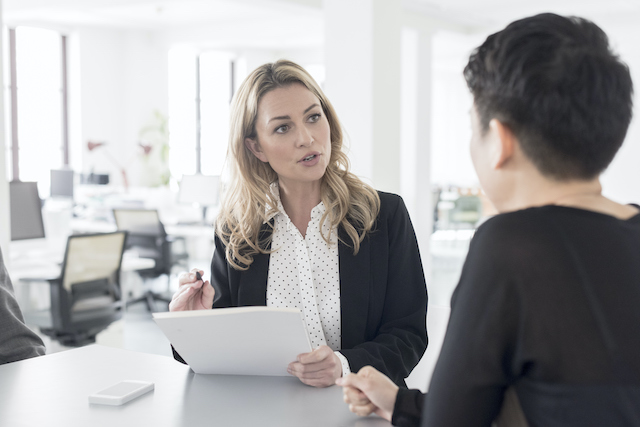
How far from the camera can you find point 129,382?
128cm

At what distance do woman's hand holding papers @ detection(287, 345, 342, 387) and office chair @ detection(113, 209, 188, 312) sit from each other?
4.82m

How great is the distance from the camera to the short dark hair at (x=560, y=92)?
30.7 inches

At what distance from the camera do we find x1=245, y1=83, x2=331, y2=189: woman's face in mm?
1755

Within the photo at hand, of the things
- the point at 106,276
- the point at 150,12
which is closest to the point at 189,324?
the point at 106,276

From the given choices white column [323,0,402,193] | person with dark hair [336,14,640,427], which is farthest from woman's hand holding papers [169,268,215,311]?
white column [323,0,402,193]

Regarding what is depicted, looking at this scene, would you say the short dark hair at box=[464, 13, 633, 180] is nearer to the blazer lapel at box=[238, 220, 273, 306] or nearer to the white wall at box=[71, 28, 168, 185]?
the blazer lapel at box=[238, 220, 273, 306]

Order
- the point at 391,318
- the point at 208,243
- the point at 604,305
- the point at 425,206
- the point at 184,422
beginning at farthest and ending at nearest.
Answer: the point at 208,243
the point at 425,206
the point at 391,318
the point at 184,422
the point at 604,305

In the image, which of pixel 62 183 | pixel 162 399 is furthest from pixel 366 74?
pixel 62 183

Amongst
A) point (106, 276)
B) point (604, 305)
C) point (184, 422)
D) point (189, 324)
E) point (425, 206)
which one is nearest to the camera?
point (604, 305)

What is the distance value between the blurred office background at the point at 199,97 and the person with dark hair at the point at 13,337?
262cm

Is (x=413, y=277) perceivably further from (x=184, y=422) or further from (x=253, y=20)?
(x=253, y=20)

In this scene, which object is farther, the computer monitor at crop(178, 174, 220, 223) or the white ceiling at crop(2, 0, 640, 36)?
the white ceiling at crop(2, 0, 640, 36)

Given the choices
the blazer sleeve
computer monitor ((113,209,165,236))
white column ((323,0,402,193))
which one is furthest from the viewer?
computer monitor ((113,209,165,236))

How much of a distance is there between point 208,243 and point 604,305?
8.88m
